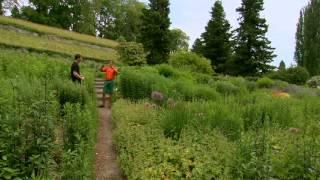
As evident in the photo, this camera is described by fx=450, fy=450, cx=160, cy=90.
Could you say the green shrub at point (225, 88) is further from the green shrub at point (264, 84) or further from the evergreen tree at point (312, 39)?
the evergreen tree at point (312, 39)

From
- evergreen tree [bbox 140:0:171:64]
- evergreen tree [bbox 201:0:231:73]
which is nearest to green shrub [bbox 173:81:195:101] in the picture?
evergreen tree [bbox 140:0:171:64]

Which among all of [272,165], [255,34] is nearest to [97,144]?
[272,165]

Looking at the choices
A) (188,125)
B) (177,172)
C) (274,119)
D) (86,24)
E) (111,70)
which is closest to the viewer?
(177,172)

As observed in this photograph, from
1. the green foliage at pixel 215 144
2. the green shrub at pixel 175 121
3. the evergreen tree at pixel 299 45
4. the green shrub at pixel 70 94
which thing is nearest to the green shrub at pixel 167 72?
the green foliage at pixel 215 144

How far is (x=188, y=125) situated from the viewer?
7730 mm

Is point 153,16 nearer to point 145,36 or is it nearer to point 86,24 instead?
point 145,36

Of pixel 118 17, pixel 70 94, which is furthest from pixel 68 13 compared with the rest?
pixel 70 94

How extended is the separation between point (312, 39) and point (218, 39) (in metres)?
13.5

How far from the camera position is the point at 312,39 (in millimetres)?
46219

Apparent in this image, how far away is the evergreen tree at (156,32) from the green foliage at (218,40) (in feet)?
13.3

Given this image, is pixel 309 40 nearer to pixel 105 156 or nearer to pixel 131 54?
pixel 131 54

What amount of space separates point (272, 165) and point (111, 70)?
9679mm

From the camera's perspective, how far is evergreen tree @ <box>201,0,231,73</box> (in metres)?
38.2

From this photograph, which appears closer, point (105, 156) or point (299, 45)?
point (105, 156)
